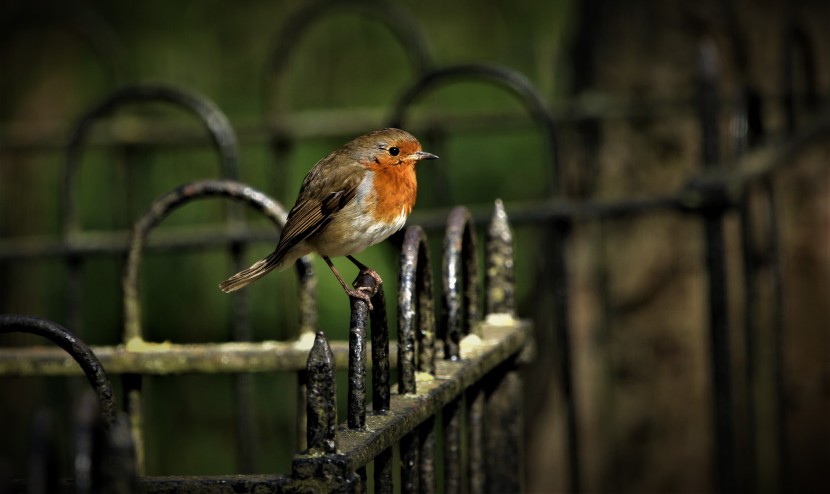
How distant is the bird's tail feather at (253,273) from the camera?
272 centimetres

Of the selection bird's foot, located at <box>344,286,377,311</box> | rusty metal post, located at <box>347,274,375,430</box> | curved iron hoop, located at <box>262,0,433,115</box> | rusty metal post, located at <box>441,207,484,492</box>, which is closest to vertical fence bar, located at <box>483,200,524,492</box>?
rusty metal post, located at <box>441,207,484,492</box>

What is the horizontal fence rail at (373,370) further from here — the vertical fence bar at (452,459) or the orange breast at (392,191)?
the orange breast at (392,191)

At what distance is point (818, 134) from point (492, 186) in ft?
8.96

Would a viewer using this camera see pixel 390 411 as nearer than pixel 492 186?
Yes

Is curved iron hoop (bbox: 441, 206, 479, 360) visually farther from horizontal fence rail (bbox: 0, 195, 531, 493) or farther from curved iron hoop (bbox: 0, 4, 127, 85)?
curved iron hoop (bbox: 0, 4, 127, 85)

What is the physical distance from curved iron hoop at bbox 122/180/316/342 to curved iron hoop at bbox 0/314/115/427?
0.80m

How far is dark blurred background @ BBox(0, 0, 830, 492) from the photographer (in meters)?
5.21

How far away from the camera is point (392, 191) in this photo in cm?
267

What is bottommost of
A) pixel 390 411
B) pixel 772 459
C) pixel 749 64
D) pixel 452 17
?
pixel 772 459

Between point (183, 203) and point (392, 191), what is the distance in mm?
460

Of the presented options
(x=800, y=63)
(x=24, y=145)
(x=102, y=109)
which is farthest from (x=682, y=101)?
(x=24, y=145)

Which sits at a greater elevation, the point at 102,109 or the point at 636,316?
the point at 102,109

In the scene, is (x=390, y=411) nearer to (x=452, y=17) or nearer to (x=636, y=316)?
(x=636, y=316)

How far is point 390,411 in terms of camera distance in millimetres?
1934
